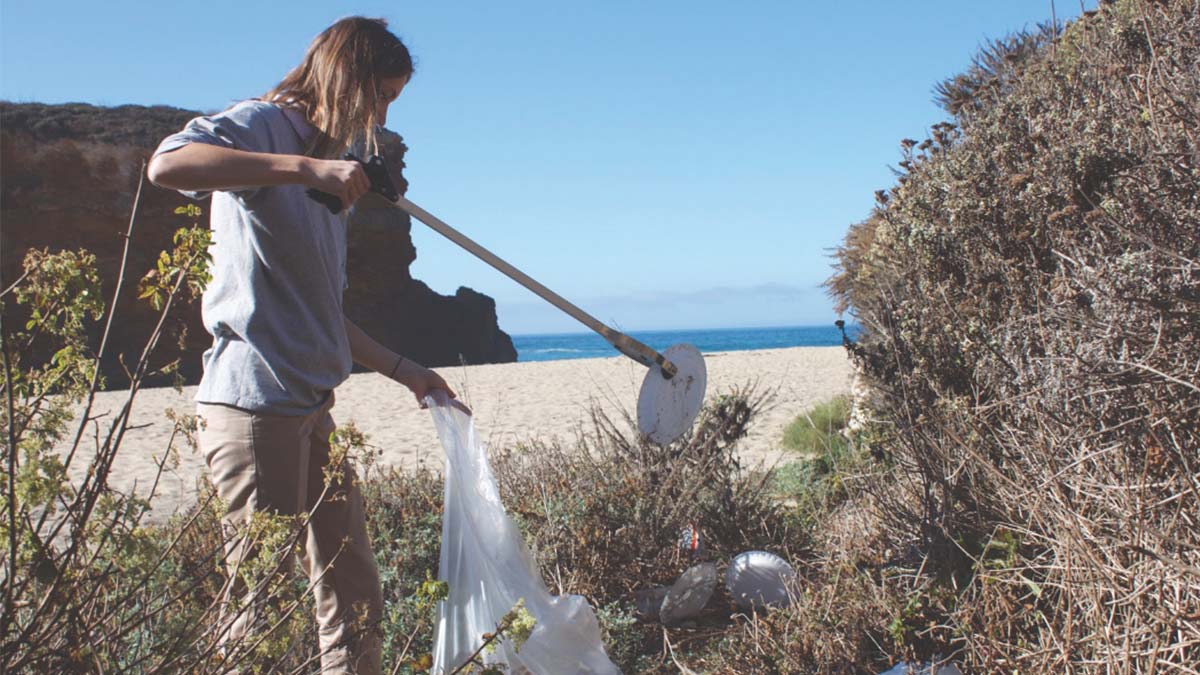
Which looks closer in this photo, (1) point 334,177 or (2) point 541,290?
(1) point 334,177

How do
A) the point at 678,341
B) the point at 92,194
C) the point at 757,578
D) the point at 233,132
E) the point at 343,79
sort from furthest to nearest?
the point at 678,341, the point at 92,194, the point at 757,578, the point at 343,79, the point at 233,132

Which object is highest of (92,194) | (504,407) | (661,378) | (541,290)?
(92,194)

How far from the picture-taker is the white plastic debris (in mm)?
3467

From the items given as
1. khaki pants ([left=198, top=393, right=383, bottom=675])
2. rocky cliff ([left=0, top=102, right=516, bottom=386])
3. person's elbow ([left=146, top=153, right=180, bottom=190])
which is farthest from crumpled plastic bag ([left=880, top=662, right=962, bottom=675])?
rocky cliff ([left=0, top=102, right=516, bottom=386])

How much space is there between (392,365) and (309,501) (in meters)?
0.42

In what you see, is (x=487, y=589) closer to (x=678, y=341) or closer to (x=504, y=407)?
(x=504, y=407)

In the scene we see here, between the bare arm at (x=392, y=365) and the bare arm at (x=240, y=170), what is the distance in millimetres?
772

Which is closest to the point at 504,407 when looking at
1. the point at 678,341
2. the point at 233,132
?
the point at 233,132

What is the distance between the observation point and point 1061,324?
244 cm

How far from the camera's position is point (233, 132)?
1984 mm

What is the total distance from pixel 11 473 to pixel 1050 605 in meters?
2.18

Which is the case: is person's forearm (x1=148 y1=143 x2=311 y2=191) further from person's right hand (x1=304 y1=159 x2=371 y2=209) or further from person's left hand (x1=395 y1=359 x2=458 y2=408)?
person's left hand (x1=395 y1=359 x2=458 y2=408)

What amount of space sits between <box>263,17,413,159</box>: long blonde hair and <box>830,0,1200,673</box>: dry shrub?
1588 millimetres

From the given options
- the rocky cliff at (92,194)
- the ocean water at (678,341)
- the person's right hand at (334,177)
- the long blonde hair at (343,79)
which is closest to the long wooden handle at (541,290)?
the long blonde hair at (343,79)
